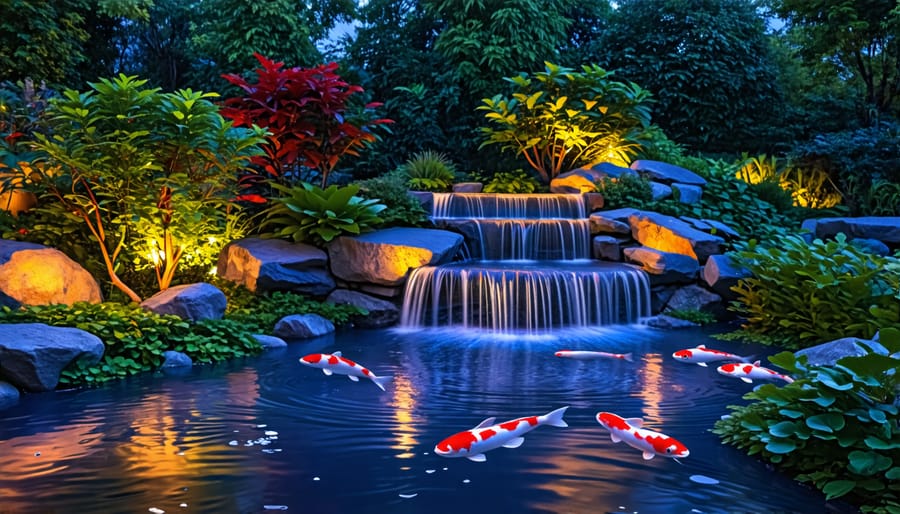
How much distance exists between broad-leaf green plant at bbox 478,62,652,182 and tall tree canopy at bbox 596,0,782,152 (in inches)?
148

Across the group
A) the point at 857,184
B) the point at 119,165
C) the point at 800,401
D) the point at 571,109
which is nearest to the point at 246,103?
the point at 119,165

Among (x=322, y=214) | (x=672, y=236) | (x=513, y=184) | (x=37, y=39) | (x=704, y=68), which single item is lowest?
(x=672, y=236)

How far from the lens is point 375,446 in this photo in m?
3.70

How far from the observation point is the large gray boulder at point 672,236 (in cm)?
852

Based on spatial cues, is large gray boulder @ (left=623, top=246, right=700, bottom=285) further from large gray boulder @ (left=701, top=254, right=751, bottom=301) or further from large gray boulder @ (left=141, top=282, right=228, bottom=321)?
large gray boulder @ (left=141, top=282, right=228, bottom=321)

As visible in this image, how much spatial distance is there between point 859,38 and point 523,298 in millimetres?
10729

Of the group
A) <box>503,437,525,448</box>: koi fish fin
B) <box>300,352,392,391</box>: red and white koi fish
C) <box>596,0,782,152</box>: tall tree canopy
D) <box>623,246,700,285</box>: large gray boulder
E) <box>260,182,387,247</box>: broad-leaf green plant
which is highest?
<box>596,0,782,152</box>: tall tree canopy

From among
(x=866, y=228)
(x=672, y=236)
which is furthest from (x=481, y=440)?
(x=866, y=228)

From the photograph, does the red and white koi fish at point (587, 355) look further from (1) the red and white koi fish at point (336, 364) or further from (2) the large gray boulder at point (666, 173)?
(2) the large gray boulder at point (666, 173)

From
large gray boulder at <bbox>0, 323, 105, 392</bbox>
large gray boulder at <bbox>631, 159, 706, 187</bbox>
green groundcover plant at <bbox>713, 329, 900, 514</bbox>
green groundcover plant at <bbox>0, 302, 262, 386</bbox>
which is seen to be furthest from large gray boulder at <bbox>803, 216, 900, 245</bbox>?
large gray boulder at <bbox>0, 323, 105, 392</bbox>

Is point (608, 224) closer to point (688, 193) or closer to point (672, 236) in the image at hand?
point (672, 236)

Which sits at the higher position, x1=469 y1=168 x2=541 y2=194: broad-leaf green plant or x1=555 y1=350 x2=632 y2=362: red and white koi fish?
x1=469 y1=168 x2=541 y2=194: broad-leaf green plant

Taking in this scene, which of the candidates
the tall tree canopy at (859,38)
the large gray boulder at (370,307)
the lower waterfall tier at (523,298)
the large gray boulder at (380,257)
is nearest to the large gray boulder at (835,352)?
the lower waterfall tier at (523,298)

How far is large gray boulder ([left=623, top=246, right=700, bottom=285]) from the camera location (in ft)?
27.0
